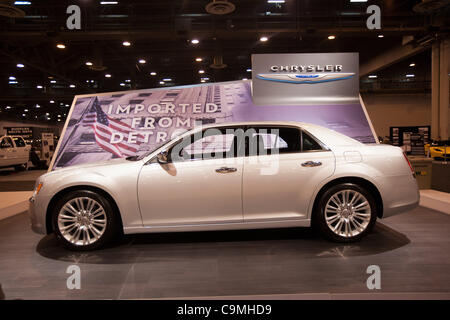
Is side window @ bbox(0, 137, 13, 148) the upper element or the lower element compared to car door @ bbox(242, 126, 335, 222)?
upper

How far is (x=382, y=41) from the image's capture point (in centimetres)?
1834

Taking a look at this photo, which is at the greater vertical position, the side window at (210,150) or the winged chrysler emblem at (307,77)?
the winged chrysler emblem at (307,77)

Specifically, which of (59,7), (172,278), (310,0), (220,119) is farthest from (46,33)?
(172,278)

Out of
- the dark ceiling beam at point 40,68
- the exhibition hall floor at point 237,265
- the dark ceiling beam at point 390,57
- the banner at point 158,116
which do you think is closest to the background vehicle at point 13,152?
the dark ceiling beam at point 40,68

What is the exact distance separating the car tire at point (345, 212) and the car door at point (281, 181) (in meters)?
0.21

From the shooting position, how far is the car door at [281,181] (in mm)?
3387

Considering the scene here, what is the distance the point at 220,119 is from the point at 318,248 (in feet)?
14.1

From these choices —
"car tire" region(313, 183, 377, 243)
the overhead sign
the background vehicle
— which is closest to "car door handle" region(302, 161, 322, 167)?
"car tire" region(313, 183, 377, 243)

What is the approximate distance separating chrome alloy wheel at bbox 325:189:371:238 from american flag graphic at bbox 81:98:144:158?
16.0ft

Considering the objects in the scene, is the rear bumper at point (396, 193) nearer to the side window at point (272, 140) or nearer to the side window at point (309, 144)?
the side window at point (309, 144)

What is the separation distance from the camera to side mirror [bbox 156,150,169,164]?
339cm

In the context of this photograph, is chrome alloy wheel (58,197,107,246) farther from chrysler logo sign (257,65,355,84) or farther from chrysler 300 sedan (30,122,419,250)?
chrysler logo sign (257,65,355,84)

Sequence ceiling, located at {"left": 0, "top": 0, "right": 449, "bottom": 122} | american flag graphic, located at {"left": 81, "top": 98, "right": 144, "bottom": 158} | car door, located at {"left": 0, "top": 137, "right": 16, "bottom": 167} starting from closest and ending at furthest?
1. american flag graphic, located at {"left": 81, "top": 98, "right": 144, "bottom": 158}
2. car door, located at {"left": 0, "top": 137, "right": 16, "bottom": 167}
3. ceiling, located at {"left": 0, "top": 0, "right": 449, "bottom": 122}
